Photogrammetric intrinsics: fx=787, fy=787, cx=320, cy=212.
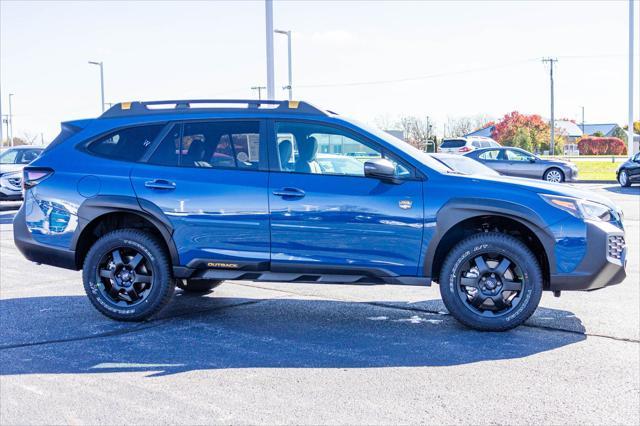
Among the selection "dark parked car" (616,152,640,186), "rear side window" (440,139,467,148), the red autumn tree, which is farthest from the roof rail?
the red autumn tree

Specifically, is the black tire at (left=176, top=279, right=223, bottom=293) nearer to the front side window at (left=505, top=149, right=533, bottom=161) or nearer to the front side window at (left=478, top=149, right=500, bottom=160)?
the front side window at (left=478, top=149, right=500, bottom=160)

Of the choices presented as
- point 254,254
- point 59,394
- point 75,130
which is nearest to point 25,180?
point 75,130

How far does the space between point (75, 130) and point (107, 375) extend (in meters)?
2.75

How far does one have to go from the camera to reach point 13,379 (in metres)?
5.02

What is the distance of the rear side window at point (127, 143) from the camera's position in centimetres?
682

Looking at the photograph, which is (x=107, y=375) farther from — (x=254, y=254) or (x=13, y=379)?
(x=254, y=254)

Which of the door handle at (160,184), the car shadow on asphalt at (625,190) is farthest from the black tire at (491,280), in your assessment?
the car shadow on asphalt at (625,190)

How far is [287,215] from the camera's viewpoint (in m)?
6.35

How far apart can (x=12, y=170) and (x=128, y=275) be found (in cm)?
1408

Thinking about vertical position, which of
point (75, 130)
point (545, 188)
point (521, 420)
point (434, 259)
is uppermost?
point (75, 130)

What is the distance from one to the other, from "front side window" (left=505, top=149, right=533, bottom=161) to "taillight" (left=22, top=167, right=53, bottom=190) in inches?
975

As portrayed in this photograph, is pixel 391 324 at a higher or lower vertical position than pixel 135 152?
lower

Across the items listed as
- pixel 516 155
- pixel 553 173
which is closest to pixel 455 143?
pixel 516 155

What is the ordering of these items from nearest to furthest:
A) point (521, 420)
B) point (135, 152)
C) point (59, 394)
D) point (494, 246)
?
point (521, 420)
point (59, 394)
point (494, 246)
point (135, 152)
